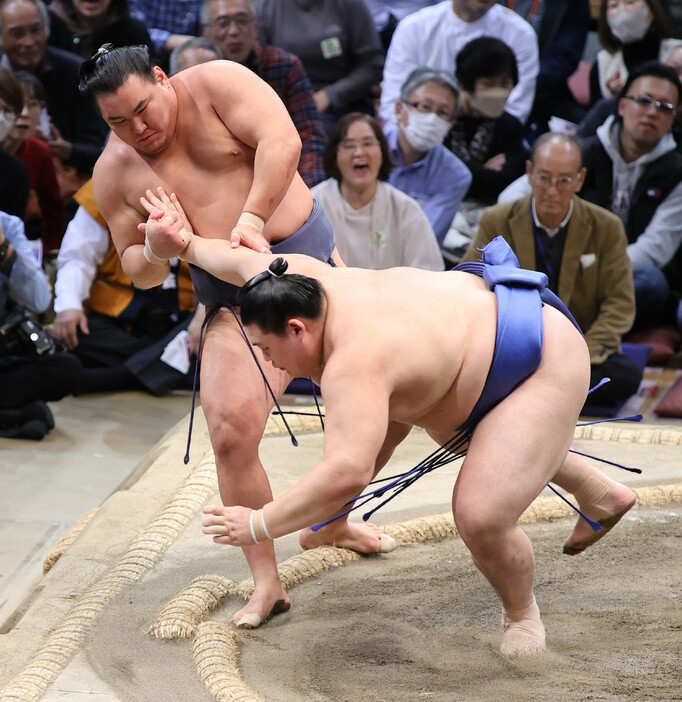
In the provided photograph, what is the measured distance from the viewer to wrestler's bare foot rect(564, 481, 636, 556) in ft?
6.88

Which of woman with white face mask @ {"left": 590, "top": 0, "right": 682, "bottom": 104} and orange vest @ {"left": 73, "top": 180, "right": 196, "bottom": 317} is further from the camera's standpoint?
woman with white face mask @ {"left": 590, "top": 0, "right": 682, "bottom": 104}

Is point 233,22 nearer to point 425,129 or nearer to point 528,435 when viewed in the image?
point 425,129

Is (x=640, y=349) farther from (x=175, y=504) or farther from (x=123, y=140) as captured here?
(x=123, y=140)

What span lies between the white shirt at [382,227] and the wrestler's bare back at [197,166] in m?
1.68

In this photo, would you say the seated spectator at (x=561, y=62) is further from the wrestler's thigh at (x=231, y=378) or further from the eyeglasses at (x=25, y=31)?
the wrestler's thigh at (x=231, y=378)

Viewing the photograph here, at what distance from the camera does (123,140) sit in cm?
205

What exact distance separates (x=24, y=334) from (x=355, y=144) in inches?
53.8

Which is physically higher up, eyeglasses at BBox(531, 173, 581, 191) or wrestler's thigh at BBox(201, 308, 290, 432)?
wrestler's thigh at BBox(201, 308, 290, 432)

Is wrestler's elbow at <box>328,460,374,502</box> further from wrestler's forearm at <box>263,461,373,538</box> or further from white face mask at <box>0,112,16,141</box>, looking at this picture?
white face mask at <box>0,112,16,141</box>

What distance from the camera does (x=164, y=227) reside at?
1937mm

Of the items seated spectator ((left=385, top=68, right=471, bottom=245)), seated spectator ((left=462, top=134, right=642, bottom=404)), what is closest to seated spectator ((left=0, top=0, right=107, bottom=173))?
seated spectator ((left=385, top=68, right=471, bottom=245))

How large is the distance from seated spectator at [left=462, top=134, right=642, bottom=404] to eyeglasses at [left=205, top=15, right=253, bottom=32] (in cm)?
138

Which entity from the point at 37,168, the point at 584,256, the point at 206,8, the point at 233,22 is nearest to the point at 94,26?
the point at 206,8

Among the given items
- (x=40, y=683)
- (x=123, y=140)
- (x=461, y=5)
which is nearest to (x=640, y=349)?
(x=461, y=5)
